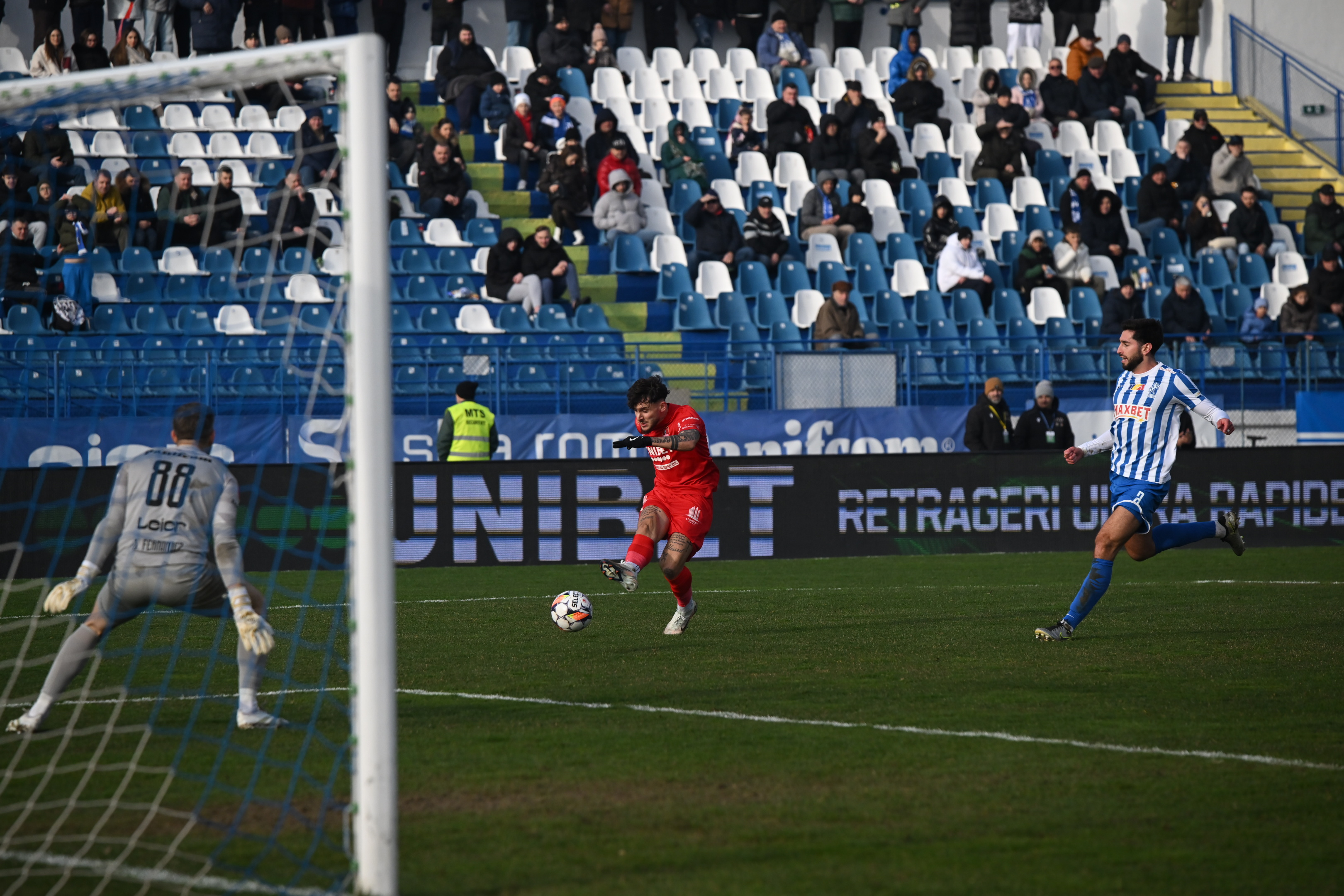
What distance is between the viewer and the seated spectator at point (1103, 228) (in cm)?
2500

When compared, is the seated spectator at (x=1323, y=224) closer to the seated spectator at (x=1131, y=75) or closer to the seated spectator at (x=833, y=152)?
the seated spectator at (x=1131, y=75)

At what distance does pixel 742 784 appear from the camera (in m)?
6.13

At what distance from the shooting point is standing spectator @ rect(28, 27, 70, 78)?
2144 centimetres

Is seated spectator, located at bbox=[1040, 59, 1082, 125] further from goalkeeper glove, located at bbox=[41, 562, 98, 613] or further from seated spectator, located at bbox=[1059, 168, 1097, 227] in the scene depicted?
goalkeeper glove, located at bbox=[41, 562, 98, 613]

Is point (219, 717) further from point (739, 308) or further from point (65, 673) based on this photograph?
point (739, 308)

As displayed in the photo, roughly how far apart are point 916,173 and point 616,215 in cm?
601

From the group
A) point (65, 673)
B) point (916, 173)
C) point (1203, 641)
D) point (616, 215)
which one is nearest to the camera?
point (65, 673)

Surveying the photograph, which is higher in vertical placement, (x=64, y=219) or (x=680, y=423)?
(x=64, y=219)

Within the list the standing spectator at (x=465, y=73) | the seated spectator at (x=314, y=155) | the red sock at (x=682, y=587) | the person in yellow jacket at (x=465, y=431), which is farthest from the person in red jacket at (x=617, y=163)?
the red sock at (x=682, y=587)

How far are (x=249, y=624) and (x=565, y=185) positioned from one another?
1765cm

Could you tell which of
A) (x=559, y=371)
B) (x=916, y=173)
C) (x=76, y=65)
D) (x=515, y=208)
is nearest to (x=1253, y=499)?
(x=559, y=371)

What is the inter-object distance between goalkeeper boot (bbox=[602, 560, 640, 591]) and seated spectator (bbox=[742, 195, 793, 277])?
44.7 feet

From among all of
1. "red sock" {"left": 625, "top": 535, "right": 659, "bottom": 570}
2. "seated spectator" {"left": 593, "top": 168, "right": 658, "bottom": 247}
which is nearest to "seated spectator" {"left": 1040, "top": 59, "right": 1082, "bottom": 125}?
"seated spectator" {"left": 593, "top": 168, "right": 658, "bottom": 247}

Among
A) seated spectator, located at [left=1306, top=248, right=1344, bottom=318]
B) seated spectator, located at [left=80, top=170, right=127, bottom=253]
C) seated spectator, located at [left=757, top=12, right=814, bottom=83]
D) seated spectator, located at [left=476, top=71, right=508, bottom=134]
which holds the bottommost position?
seated spectator, located at [left=1306, top=248, right=1344, bottom=318]
